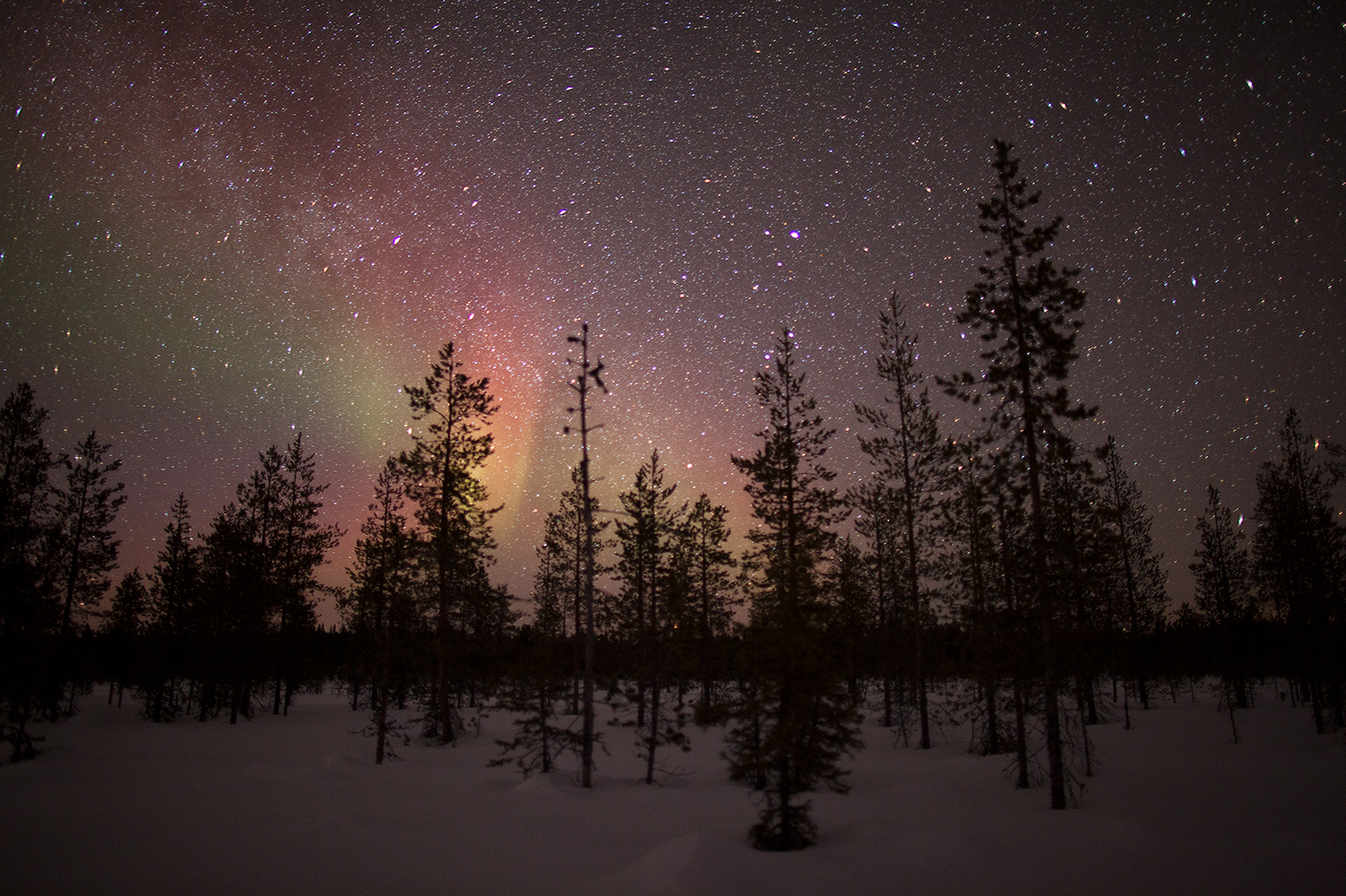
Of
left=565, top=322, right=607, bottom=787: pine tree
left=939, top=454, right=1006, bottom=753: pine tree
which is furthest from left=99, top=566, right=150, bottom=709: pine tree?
left=939, top=454, right=1006, bottom=753: pine tree

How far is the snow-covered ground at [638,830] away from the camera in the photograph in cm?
1016

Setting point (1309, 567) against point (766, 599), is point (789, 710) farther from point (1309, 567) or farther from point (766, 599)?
point (1309, 567)

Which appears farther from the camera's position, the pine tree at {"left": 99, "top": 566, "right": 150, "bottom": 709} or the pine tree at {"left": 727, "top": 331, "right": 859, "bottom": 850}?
the pine tree at {"left": 99, "top": 566, "right": 150, "bottom": 709}

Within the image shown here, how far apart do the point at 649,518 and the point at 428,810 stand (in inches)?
738

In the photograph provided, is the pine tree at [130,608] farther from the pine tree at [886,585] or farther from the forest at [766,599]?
the pine tree at [886,585]

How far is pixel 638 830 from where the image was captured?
14.0 m

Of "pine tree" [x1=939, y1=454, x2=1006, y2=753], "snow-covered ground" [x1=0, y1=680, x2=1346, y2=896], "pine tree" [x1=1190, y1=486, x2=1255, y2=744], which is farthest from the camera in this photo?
"pine tree" [x1=1190, y1=486, x2=1255, y2=744]

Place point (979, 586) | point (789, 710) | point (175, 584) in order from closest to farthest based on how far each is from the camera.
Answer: point (789, 710) < point (979, 586) < point (175, 584)

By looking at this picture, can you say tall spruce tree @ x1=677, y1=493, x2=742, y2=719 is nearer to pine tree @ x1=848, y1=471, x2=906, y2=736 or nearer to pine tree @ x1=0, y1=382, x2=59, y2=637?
pine tree @ x1=848, y1=471, x2=906, y2=736

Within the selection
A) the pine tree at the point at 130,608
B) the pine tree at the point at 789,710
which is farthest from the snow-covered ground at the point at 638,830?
the pine tree at the point at 130,608

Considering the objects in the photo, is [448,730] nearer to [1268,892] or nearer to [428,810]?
[428,810]

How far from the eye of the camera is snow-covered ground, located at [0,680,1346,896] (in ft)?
33.3

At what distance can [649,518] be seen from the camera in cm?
3266

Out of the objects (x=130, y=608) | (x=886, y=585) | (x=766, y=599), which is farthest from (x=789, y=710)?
(x=130, y=608)
